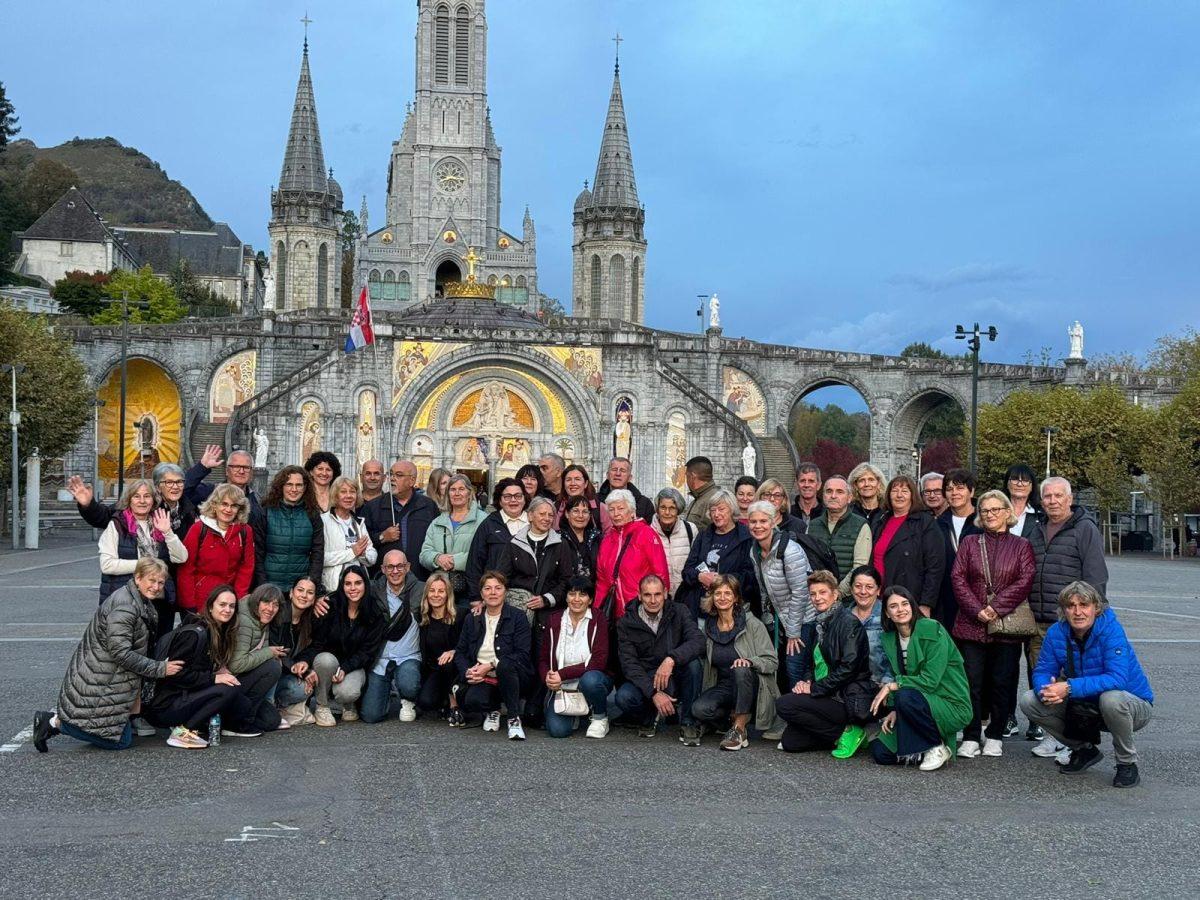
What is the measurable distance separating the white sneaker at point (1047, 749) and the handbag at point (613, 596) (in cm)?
305

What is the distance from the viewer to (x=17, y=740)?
877cm

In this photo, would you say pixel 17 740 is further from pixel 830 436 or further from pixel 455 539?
pixel 830 436

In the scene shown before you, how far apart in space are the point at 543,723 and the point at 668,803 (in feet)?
7.46

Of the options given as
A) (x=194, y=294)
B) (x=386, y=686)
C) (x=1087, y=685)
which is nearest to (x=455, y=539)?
(x=386, y=686)

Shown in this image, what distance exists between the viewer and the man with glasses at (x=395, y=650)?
31.5ft

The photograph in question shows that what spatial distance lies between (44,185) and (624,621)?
101 meters

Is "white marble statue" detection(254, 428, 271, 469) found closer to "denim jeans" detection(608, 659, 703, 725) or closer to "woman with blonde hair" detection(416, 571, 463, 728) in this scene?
"woman with blonde hair" detection(416, 571, 463, 728)

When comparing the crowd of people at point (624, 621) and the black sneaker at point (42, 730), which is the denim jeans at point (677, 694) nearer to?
the crowd of people at point (624, 621)

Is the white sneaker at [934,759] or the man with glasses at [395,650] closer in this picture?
the white sneaker at [934,759]

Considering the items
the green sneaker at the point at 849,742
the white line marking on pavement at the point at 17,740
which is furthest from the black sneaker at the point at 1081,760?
the white line marking on pavement at the point at 17,740

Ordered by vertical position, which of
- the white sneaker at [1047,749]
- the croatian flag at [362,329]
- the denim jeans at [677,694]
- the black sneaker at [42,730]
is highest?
the croatian flag at [362,329]

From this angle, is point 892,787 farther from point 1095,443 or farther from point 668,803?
Answer: point 1095,443

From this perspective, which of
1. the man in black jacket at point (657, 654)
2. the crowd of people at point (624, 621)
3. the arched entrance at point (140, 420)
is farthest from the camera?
the arched entrance at point (140, 420)

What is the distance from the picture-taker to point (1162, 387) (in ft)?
165
